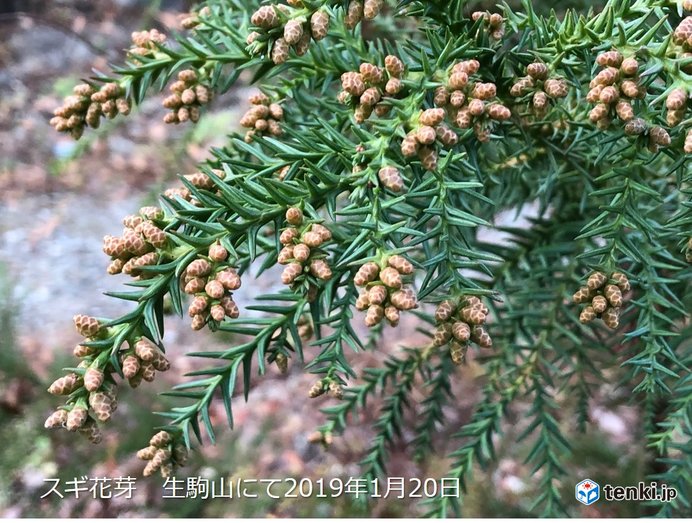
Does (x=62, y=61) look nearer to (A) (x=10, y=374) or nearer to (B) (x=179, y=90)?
(A) (x=10, y=374)

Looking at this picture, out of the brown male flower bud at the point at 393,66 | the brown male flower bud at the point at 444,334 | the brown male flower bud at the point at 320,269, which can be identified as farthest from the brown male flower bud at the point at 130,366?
the brown male flower bud at the point at 393,66

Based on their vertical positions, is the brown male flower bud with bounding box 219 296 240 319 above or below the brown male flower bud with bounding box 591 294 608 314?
below

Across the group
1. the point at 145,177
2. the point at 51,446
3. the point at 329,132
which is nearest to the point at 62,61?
the point at 145,177

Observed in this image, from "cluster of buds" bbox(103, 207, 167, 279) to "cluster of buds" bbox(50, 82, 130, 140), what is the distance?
1.06ft

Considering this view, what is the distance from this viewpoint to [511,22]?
32.0 inches

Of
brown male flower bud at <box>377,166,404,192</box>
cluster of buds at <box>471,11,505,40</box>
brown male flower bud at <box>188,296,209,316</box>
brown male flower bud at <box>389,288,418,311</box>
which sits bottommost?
brown male flower bud at <box>389,288,418,311</box>

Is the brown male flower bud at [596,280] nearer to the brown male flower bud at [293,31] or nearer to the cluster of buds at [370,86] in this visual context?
the cluster of buds at [370,86]

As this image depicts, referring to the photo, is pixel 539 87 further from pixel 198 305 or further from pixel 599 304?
pixel 198 305

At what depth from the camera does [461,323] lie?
658mm

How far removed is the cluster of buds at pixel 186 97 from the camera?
3.04ft

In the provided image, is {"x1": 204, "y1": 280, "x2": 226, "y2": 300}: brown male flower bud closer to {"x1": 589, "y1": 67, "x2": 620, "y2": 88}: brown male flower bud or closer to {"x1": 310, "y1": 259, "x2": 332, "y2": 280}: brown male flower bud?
{"x1": 310, "y1": 259, "x2": 332, "y2": 280}: brown male flower bud

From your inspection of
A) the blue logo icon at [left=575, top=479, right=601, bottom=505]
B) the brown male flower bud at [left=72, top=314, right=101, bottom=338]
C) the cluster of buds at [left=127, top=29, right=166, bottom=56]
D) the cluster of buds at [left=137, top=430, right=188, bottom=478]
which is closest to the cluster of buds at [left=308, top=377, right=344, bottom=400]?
the cluster of buds at [left=137, top=430, right=188, bottom=478]

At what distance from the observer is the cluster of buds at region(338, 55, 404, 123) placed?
2.25 ft

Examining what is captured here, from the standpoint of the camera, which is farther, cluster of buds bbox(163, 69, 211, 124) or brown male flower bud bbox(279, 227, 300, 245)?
cluster of buds bbox(163, 69, 211, 124)
